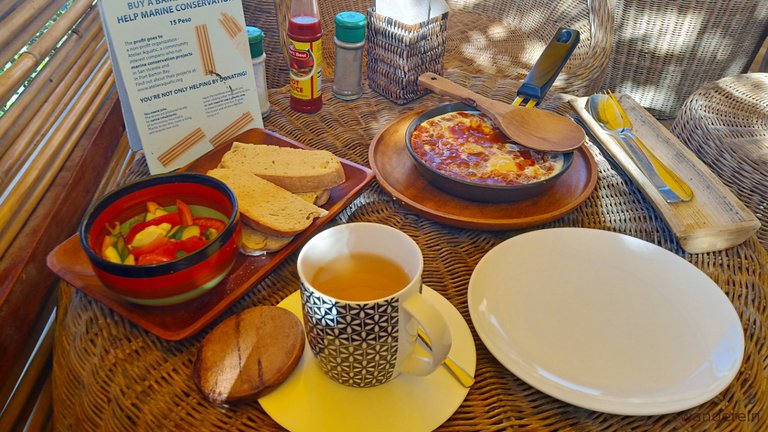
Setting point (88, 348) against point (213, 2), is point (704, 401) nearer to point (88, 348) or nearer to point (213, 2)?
point (88, 348)

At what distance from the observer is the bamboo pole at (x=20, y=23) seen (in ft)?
2.99

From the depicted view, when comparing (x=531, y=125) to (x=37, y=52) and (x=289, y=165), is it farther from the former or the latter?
(x=37, y=52)

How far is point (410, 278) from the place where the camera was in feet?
1.96

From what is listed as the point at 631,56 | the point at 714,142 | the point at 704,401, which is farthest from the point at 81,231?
the point at 631,56

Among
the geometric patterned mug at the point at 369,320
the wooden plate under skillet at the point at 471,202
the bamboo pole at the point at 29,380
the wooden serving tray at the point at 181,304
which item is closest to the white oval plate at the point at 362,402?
the geometric patterned mug at the point at 369,320

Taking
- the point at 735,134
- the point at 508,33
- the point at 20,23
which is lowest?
the point at 508,33

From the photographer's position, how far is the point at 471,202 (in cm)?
94

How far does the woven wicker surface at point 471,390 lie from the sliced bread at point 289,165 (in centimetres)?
9

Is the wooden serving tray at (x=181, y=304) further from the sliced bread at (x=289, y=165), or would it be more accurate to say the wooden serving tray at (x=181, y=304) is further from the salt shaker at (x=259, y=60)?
the salt shaker at (x=259, y=60)

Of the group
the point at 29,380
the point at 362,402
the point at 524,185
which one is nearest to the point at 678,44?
the point at 524,185

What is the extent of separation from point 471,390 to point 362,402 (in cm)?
15

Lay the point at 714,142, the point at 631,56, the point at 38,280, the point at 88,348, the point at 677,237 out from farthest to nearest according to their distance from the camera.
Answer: the point at 631,56
the point at 714,142
the point at 38,280
the point at 677,237
the point at 88,348

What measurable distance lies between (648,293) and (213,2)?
899mm

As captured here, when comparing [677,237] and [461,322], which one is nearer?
[461,322]
